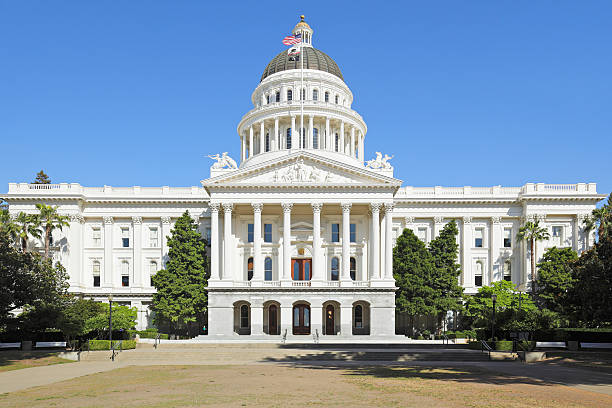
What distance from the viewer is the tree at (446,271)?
6166cm

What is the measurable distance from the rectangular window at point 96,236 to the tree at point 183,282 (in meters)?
12.3

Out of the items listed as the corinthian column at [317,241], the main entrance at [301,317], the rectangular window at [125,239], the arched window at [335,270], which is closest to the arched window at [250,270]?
the main entrance at [301,317]

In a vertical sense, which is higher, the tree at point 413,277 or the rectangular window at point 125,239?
the rectangular window at point 125,239

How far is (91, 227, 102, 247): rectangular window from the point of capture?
233 feet

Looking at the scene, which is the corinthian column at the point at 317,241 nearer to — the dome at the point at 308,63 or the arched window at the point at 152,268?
the arched window at the point at 152,268

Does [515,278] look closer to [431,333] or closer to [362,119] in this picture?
[431,333]

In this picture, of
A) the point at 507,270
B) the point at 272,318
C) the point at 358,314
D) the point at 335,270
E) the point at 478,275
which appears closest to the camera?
the point at 272,318

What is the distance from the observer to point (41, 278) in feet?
138

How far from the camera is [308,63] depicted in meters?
82.4

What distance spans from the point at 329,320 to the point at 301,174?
51.3ft

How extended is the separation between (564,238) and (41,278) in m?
55.6

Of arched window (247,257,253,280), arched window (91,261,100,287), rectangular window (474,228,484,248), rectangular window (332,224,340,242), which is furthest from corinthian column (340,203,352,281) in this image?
arched window (91,261,100,287)

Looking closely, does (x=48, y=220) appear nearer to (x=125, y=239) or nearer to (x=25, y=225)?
(x=25, y=225)

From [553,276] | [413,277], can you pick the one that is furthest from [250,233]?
[553,276]
